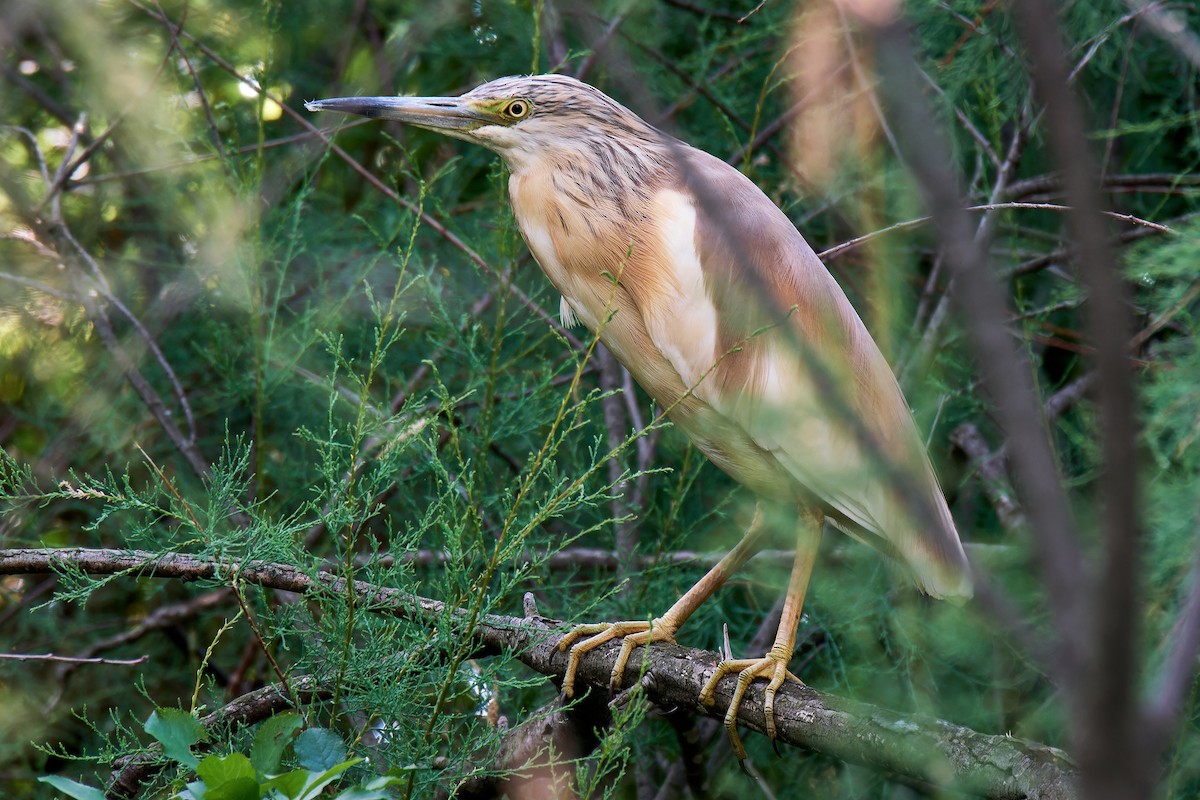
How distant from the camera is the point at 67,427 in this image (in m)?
2.53

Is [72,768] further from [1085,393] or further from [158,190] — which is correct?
[1085,393]

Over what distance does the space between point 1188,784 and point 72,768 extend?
2.27 metres

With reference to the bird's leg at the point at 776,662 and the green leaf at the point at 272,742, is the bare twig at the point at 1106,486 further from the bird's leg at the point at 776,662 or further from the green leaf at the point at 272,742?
the bird's leg at the point at 776,662

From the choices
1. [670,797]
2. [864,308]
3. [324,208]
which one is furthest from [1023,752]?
[324,208]

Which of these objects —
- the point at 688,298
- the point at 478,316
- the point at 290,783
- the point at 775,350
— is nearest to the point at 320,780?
the point at 290,783

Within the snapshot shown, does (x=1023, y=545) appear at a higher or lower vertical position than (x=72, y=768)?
higher

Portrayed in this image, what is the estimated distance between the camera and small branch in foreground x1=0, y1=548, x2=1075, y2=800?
3.66 feet

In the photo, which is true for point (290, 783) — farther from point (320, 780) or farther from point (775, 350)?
point (775, 350)

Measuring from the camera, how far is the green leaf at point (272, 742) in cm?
111

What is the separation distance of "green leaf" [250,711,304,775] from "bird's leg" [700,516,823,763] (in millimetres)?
639

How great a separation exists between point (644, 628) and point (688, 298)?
557mm

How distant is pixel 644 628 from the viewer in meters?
1.78

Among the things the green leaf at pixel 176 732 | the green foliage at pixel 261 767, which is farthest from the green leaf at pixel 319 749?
the green leaf at pixel 176 732

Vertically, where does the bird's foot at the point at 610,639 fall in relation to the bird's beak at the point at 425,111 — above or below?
below
